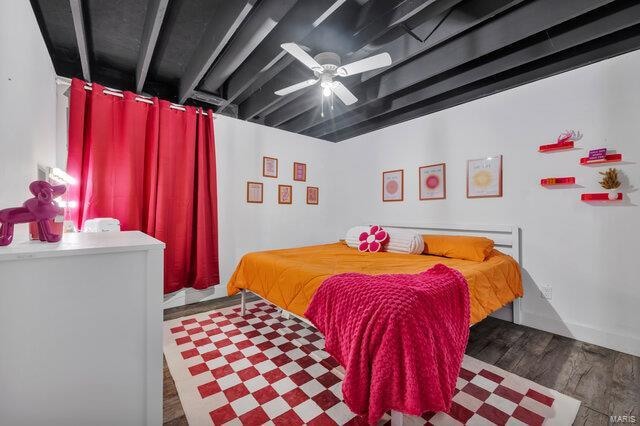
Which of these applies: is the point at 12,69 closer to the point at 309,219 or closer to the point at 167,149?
the point at 167,149

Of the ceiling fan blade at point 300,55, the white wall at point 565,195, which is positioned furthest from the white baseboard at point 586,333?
the ceiling fan blade at point 300,55

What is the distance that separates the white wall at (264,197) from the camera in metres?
3.82

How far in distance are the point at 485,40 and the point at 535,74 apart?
0.91 m

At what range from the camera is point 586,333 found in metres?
2.47

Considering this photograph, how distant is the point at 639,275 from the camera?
2.26m

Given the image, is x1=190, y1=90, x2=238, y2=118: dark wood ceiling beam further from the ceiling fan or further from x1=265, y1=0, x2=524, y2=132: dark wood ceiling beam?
x1=265, y1=0, x2=524, y2=132: dark wood ceiling beam

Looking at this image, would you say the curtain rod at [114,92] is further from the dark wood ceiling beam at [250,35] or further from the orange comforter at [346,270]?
the orange comforter at [346,270]

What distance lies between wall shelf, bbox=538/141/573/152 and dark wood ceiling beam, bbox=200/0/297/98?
2.69 meters

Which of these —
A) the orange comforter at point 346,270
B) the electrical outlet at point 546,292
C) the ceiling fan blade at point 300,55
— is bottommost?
the electrical outlet at point 546,292

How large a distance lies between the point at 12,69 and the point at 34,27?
64cm

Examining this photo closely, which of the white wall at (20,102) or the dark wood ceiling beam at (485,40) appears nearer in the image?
the white wall at (20,102)

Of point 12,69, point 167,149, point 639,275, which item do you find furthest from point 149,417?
point 639,275

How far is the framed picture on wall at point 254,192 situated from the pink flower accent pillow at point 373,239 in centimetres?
166

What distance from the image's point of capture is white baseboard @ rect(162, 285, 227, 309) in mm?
3326
